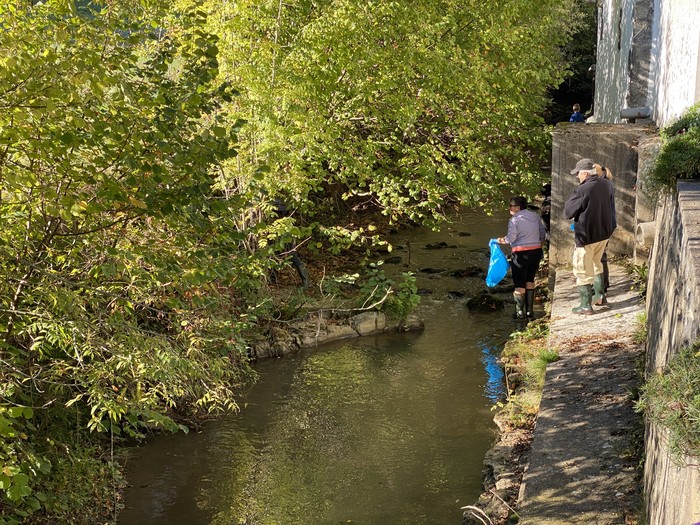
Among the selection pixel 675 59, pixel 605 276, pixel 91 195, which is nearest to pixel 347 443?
pixel 605 276

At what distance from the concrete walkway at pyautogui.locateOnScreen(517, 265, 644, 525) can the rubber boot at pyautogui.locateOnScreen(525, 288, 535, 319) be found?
87.4 inches

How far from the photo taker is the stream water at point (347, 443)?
8.70 metres

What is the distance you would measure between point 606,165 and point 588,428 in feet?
20.4

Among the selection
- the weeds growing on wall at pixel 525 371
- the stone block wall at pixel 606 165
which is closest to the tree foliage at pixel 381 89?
the stone block wall at pixel 606 165

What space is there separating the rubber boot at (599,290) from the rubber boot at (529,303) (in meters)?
2.10

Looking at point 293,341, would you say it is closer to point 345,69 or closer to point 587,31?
point 345,69

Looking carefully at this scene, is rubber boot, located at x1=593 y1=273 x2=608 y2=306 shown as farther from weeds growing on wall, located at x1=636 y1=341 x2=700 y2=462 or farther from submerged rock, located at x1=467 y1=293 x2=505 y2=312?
weeds growing on wall, located at x1=636 y1=341 x2=700 y2=462

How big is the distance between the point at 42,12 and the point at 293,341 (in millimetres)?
7827

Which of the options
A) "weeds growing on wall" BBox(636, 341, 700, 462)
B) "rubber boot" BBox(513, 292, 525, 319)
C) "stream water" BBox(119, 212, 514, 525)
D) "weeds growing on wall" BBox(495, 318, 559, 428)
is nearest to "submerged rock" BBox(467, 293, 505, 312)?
"stream water" BBox(119, 212, 514, 525)

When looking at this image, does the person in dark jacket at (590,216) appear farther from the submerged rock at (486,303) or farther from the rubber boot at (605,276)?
the submerged rock at (486,303)

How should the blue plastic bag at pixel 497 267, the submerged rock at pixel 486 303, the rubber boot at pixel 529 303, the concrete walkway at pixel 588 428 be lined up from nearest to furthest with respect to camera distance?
1. the concrete walkway at pixel 588 428
2. the rubber boot at pixel 529 303
3. the blue plastic bag at pixel 497 267
4. the submerged rock at pixel 486 303

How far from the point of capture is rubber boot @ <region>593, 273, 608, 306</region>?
11.4 meters

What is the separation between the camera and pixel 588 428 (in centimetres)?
788

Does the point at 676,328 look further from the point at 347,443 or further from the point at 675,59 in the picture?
the point at 675,59
